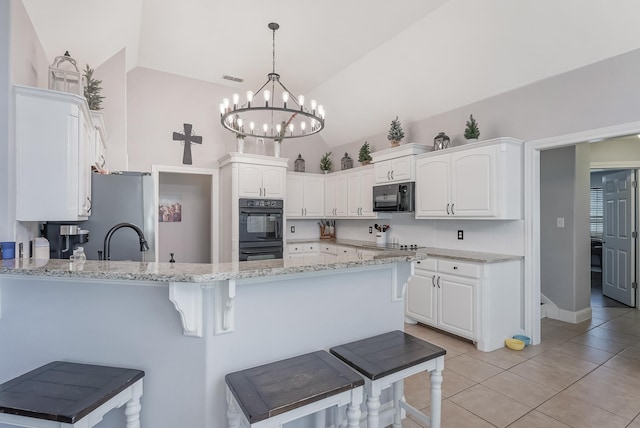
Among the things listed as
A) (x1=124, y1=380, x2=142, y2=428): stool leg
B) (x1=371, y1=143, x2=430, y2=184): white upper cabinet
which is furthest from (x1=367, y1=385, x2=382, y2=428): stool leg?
(x1=371, y1=143, x2=430, y2=184): white upper cabinet

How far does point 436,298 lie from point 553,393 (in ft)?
4.49

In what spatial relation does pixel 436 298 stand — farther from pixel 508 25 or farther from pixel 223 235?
pixel 223 235

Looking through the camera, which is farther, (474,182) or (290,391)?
(474,182)

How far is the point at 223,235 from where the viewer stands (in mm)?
4984

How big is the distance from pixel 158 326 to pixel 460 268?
2.96 metres

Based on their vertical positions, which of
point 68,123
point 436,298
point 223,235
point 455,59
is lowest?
point 436,298

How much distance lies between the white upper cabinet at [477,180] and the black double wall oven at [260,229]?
227 cm

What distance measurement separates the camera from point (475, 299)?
10.8 ft

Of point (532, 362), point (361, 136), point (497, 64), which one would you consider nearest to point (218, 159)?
point (361, 136)

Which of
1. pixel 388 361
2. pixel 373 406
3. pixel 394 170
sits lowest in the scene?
pixel 373 406

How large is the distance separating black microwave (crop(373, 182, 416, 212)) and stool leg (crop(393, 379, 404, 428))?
2564mm

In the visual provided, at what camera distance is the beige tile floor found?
2178 mm

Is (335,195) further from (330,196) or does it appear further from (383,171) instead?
(383,171)

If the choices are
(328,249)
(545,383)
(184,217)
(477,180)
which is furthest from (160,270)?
(184,217)
